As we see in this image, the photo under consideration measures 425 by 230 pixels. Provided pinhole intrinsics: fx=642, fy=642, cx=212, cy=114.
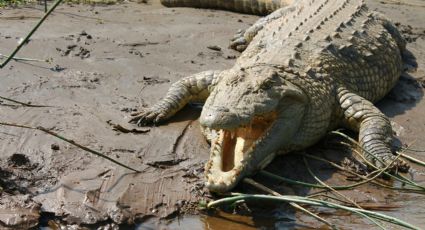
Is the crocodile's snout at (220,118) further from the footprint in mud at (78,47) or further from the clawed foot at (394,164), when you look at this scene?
the footprint in mud at (78,47)

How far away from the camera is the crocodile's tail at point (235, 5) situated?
368 inches

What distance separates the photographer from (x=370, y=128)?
17.1 feet

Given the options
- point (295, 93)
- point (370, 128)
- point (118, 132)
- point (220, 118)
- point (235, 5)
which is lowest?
point (235, 5)

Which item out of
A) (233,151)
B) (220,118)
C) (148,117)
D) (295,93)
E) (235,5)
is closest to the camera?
(220,118)

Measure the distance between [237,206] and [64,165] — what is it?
1.29m

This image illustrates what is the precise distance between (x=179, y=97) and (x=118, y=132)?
69 cm

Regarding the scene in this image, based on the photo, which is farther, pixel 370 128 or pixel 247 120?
pixel 370 128

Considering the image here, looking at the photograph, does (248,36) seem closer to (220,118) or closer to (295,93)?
(295,93)

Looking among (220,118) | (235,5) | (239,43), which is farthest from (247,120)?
(235,5)

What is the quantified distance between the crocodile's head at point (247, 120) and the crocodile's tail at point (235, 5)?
173 inches

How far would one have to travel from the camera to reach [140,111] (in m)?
5.55

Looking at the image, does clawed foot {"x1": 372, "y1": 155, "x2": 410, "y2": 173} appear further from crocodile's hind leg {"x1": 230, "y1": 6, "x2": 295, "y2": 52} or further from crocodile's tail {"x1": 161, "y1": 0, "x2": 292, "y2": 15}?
crocodile's tail {"x1": 161, "y1": 0, "x2": 292, "y2": 15}

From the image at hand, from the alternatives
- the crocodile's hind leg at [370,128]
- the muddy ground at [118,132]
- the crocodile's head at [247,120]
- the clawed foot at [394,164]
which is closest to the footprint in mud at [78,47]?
the muddy ground at [118,132]

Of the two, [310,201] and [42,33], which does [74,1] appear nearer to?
[42,33]
